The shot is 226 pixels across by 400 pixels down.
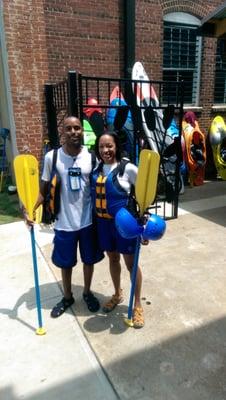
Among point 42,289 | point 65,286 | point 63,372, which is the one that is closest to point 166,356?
point 63,372

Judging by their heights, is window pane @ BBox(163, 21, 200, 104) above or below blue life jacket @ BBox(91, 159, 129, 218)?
above

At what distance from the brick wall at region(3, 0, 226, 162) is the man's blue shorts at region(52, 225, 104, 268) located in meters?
3.60

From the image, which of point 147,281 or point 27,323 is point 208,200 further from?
point 27,323

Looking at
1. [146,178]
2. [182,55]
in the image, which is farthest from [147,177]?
[182,55]

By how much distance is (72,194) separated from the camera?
8.02 feet

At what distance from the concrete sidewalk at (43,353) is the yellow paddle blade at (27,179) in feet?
3.15

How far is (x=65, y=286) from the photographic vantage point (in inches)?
110

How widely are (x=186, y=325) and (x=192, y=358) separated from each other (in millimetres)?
351

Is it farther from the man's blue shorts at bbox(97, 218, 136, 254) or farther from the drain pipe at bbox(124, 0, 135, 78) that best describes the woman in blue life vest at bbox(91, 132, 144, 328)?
the drain pipe at bbox(124, 0, 135, 78)

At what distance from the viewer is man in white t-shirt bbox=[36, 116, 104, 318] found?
7.90 feet

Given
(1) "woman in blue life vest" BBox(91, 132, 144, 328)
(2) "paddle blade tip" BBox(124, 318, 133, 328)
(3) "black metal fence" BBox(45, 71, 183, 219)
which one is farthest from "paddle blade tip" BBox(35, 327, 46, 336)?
(3) "black metal fence" BBox(45, 71, 183, 219)

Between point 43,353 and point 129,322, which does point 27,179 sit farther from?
point 129,322

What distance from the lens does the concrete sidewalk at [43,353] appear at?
6.57 ft

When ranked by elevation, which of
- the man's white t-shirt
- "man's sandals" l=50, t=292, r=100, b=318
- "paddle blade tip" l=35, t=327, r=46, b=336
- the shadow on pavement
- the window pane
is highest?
the window pane
